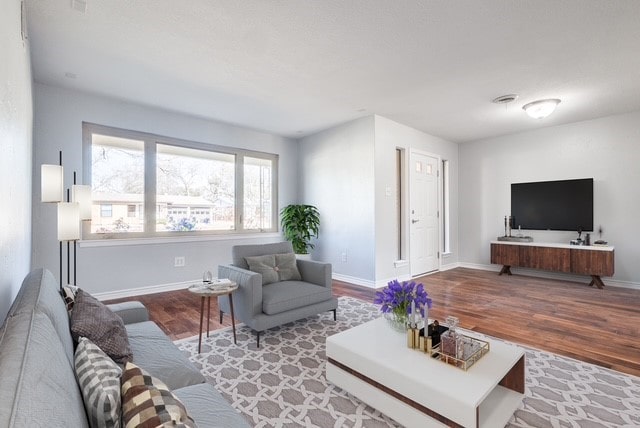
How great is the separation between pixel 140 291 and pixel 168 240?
77 centimetres

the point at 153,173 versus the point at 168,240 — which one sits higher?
the point at 153,173

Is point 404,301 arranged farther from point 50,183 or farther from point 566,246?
point 566,246

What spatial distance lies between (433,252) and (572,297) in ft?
7.02

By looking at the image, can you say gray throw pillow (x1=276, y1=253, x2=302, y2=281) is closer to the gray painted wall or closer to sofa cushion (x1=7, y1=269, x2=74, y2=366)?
the gray painted wall

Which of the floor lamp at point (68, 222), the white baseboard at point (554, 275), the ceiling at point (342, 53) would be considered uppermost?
the ceiling at point (342, 53)

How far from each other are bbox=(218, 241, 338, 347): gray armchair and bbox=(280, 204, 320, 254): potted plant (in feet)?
6.26

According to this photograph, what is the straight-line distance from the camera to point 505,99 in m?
3.85

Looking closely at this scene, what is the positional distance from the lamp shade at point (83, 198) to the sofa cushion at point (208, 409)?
2.36 meters

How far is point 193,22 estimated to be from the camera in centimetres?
237

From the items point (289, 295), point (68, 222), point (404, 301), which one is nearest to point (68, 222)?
point (68, 222)

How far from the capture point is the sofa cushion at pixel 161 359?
140 centimetres

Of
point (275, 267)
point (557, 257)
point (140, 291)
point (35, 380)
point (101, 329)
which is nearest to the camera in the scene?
point (35, 380)

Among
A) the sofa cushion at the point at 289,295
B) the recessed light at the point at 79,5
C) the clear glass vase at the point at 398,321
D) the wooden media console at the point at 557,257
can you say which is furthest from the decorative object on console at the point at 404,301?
the wooden media console at the point at 557,257

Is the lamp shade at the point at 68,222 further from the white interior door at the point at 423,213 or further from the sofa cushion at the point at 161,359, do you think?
the white interior door at the point at 423,213
